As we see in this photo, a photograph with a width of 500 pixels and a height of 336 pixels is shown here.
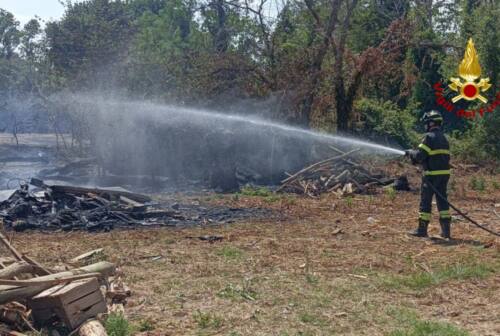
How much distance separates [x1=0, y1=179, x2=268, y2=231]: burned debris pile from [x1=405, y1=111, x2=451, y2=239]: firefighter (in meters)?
3.59

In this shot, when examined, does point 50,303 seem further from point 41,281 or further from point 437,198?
point 437,198

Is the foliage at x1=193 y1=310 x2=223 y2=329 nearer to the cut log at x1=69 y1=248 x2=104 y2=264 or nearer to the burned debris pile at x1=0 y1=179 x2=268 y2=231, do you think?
the cut log at x1=69 y1=248 x2=104 y2=264

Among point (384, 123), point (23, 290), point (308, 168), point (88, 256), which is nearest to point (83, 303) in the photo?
point (23, 290)

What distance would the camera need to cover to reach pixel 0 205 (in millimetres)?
11414

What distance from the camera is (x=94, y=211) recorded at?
11.0 meters

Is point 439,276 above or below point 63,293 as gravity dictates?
below

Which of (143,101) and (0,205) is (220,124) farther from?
(0,205)

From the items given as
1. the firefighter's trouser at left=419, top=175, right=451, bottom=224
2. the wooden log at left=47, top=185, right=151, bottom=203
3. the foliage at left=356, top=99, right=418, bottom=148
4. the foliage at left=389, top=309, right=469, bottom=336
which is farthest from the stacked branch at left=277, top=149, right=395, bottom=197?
the foliage at left=389, top=309, right=469, bottom=336

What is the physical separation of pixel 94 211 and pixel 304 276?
5.55m

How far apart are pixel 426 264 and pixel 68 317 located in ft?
14.4

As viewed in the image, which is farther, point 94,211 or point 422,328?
point 94,211

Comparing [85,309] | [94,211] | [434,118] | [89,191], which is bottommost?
[94,211]

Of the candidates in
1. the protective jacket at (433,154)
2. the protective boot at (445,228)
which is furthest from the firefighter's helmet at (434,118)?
the protective boot at (445,228)

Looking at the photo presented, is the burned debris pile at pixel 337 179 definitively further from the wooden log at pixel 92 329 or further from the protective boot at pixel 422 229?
the wooden log at pixel 92 329
